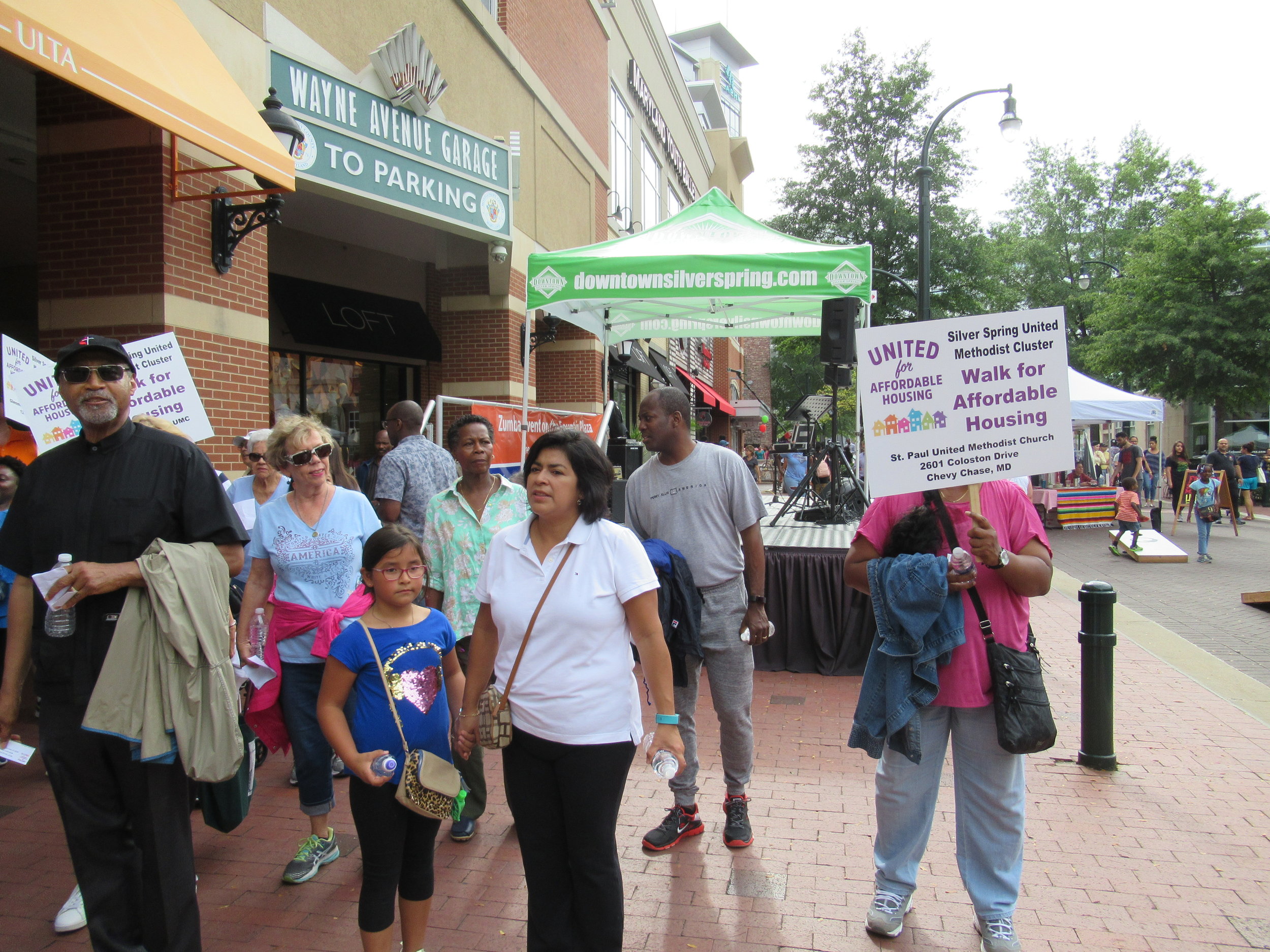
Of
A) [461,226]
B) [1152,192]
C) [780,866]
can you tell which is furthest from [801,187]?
[780,866]

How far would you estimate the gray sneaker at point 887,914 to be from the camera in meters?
3.15

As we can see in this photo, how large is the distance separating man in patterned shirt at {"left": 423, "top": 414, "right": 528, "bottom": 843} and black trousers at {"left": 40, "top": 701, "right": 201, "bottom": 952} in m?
1.39

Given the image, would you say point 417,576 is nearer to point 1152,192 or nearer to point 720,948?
point 720,948

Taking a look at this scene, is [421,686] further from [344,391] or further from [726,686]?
[344,391]

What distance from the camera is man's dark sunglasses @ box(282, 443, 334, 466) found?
11.5ft

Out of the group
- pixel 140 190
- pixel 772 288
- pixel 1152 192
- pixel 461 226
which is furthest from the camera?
pixel 1152 192

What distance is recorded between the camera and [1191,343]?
24281mm

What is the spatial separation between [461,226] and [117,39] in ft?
16.2

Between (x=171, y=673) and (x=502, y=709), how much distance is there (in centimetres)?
103

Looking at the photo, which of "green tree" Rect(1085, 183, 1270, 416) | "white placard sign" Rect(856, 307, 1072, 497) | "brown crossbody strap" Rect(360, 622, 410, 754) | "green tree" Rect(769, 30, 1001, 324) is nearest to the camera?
"brown crossbody strap" Rect(360, 622, 410, 754)

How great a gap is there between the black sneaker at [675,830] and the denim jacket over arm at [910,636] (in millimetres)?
1201

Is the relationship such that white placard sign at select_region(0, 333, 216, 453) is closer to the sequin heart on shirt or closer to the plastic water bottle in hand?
the sequin heart on shirt

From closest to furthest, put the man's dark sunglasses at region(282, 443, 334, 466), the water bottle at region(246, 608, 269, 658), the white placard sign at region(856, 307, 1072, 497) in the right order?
the white placard sign at region(856, 307, 1072, 497) → the man's dark sunglasses at region(282, 443, 334, 466) → the water bottle at region(246, 608, 269, 658)

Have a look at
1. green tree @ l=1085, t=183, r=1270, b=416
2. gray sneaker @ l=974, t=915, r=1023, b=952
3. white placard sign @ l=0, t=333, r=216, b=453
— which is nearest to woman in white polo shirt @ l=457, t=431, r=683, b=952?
gray sneaker @ l=974, t=915, r=1023, b=952
